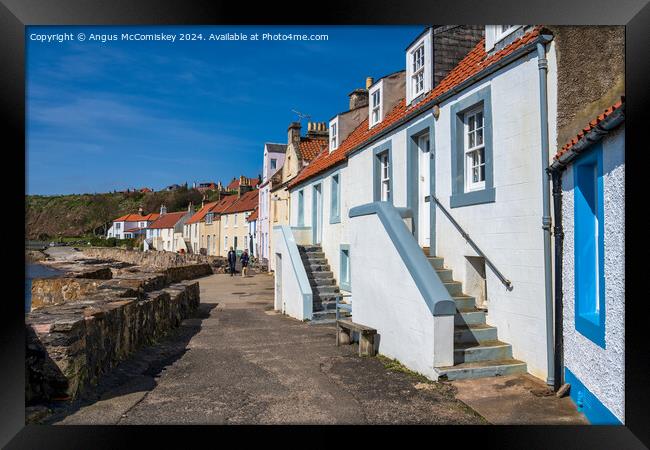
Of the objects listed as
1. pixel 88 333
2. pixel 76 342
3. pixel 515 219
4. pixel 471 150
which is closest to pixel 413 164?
pixel 471 150

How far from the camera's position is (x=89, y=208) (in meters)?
33.1

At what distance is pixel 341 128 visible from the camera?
1766 cm

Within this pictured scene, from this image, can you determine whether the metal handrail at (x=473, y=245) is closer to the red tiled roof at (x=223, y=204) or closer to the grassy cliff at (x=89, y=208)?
the grassy cliff at (x=89, y=208)

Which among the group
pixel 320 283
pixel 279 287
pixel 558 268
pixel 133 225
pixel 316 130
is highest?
pixel 316 130

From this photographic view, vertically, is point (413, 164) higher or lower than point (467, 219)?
higher

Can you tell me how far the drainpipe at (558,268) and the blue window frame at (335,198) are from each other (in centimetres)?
939

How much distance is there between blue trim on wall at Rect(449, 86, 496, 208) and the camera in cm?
769

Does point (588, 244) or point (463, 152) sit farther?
point (463, 152)

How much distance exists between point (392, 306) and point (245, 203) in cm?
3896

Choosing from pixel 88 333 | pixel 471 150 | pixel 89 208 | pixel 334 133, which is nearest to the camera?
pixel 88 333

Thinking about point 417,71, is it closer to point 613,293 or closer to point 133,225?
point 613,293

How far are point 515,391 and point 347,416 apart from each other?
2075 mm

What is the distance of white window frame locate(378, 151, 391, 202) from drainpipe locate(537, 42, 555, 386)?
5.77 meters
